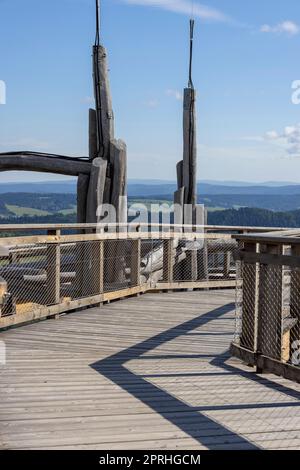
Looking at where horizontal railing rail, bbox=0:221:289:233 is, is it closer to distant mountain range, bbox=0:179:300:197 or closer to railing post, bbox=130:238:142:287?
railing post, bbox=130:238:142:287

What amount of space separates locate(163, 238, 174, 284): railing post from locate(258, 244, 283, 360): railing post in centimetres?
507

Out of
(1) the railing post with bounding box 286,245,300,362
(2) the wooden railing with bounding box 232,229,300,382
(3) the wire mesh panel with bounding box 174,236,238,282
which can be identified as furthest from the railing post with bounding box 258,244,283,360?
(3) the wire mesh panel with bounding box 174,236,238,282

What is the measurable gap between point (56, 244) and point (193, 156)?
14.5 ft

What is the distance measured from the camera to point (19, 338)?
22.9 ft

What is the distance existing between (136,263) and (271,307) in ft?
15.3

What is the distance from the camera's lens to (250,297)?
580 centimetres

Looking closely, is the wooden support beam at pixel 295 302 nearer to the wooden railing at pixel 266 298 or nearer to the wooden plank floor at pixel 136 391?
the wooden railing at pixel 266 298

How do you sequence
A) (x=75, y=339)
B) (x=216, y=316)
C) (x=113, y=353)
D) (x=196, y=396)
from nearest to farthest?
(x=196, y=396) → (x=113, y=353) → (x=75, y=339) → (x=216, y=316)

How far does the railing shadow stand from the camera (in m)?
3.95

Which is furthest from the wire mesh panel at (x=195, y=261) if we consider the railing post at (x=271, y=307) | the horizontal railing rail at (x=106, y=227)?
the railing post at (x=271, y=307)

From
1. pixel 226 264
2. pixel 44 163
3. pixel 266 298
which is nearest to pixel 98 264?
pixel 44 163
